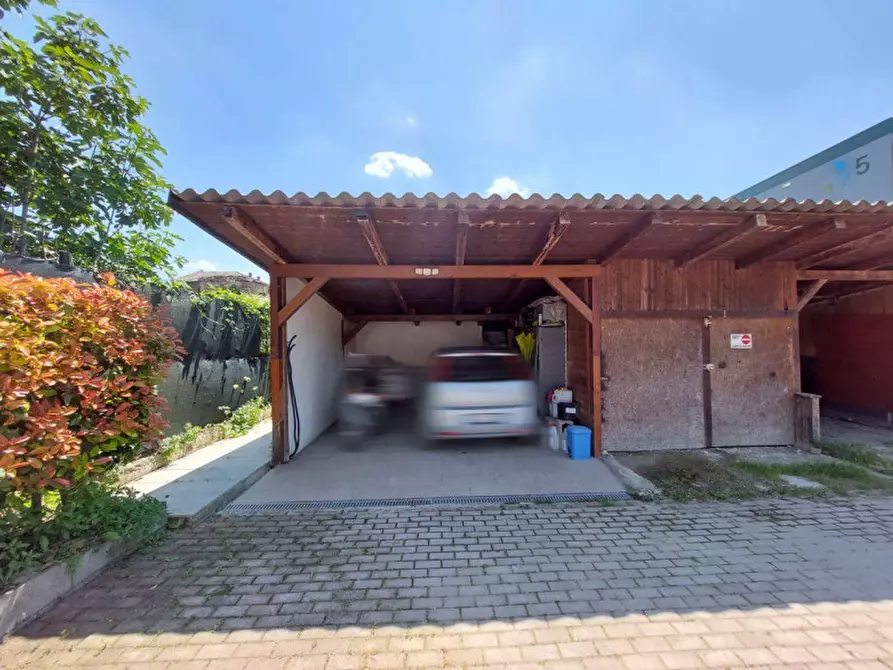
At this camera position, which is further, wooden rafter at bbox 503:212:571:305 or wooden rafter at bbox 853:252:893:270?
wooden rafter at bbox 853:252:893:270

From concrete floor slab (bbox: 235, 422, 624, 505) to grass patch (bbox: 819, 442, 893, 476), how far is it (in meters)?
3.16

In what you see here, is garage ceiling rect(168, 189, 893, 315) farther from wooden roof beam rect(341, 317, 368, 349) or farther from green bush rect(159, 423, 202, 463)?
wooden roof beam rect(341, 317, 368, 349)

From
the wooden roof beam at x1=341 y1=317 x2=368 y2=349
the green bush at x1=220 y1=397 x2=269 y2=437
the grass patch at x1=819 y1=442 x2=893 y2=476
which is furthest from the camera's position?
the wooden roof beam at x1=341 y1=317 x2=368 y2=349

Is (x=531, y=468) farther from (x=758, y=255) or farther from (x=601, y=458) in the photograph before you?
(x=758, y=255)

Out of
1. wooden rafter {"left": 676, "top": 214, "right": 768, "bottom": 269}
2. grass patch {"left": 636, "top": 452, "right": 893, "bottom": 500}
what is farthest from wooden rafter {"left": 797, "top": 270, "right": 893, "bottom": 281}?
grass patch {"left": 636, "top": 452, "right": 893, "bottom": 500}

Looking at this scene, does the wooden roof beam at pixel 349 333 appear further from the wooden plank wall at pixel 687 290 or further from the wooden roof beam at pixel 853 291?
the wooden roof beam at pixel 853 291

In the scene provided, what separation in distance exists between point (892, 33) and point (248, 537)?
12.4m

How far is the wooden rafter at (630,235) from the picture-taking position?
3760 mm

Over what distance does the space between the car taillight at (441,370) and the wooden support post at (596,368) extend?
1.98 metres

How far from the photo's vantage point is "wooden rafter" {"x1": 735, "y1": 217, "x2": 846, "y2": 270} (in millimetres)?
3860

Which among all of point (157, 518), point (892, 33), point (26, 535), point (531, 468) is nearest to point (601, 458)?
point (531, 468)

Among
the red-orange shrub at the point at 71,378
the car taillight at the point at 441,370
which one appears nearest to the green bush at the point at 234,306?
the red-orange shrub at the point at 71,378

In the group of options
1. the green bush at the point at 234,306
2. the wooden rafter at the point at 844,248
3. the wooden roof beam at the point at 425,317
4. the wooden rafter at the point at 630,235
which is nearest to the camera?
the wooden rafter at the point at 630,235

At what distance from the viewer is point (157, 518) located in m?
3.08
